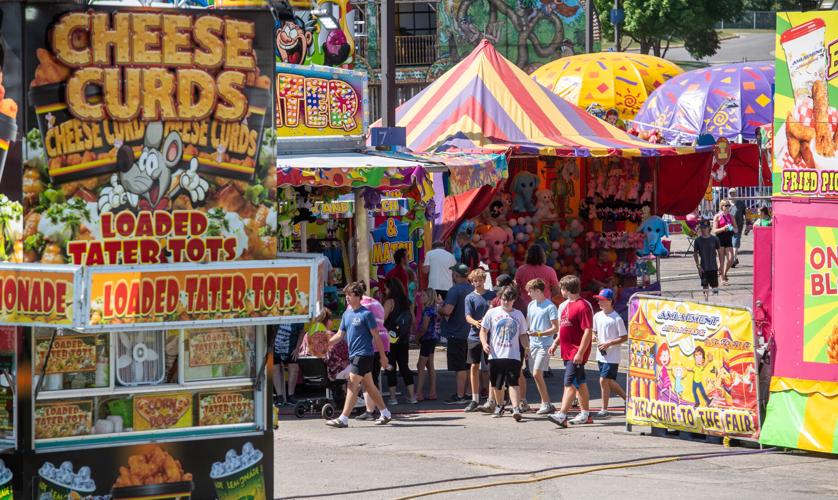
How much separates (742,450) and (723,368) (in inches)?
29.5

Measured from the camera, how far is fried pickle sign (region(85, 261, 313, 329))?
7.66 meters

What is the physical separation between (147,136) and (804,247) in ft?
20.7

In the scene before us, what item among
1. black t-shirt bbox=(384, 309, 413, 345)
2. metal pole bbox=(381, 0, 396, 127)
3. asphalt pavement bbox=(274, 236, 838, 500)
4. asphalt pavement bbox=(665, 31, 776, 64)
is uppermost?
asphalt pavement bbox=(665, 31, 776, 64)

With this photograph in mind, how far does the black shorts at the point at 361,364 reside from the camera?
13.7m

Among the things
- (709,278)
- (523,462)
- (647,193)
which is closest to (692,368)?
(523,462)

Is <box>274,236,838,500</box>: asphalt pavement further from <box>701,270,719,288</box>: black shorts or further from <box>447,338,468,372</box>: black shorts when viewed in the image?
<box>701,270,719,288</box>: black shorts

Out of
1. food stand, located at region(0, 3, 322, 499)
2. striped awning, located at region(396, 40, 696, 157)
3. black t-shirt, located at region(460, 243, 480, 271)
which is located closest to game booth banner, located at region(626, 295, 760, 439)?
food stand, located at region(0, 3, 322, 499)

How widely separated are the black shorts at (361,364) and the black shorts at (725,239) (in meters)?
15.5

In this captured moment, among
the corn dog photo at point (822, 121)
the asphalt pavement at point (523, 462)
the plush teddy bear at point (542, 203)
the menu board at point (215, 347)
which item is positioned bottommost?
the asphalt pavement at point (523, 462)

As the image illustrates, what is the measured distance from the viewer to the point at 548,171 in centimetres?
2325

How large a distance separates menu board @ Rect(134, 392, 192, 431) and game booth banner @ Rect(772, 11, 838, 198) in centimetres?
604

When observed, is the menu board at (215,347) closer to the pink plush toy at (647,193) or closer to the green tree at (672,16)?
the pink plush toy at (647,193)

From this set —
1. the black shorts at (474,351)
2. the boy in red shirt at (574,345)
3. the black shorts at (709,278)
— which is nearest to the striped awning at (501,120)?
the black shorts at (709,278)

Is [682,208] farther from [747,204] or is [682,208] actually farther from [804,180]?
[747,204]
